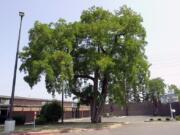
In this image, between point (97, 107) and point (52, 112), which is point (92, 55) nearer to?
point (97, 107)

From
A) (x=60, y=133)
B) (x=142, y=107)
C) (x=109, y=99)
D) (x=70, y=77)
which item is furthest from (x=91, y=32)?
(x=142, y=107)

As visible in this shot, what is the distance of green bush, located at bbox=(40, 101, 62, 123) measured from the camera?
4022 cm

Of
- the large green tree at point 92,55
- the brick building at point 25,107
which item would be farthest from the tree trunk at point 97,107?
the brick building at point 25,107

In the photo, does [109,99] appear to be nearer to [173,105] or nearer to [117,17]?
[117,17]

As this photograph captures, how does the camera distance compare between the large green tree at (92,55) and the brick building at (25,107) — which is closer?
the large green tree at (92,55)

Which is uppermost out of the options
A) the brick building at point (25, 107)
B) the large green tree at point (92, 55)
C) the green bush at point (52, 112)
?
the large green tree at point (92, 55)

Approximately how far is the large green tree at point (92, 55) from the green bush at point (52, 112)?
489 centimetres

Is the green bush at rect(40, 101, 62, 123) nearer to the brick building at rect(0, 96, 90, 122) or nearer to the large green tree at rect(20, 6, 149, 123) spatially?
the large green tree at rect(20, 6, 149, 123)

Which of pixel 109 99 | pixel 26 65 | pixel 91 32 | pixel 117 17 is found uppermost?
pixel 117 17

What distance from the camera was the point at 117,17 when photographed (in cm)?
3616

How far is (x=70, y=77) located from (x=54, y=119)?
513 inches

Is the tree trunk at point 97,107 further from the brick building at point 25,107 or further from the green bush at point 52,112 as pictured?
the brick building at point 25,107

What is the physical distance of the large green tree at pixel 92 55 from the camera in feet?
95.8

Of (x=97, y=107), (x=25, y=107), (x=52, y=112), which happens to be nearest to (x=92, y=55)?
(x=97, y=107)
